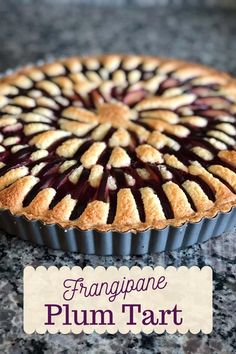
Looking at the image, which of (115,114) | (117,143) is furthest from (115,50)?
(117,143)

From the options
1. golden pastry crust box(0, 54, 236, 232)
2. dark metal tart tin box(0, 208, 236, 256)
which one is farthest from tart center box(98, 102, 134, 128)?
dark metal tart tin box(0, 208, 236, 256)

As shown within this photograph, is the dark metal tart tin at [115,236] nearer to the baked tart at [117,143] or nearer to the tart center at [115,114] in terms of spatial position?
the baked tart at [117,143]

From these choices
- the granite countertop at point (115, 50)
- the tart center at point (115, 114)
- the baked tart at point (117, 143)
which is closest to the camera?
the granite countertop at point (115, 50)

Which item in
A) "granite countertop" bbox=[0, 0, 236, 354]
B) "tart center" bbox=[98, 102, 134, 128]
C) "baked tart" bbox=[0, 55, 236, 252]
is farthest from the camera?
"tart center" bbox=[98, 102, 134, 128]

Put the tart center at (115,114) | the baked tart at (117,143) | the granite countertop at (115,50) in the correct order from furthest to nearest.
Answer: the tart center at (115,114) → the baked tart at (117,143) → the granite countertop at (115,50)

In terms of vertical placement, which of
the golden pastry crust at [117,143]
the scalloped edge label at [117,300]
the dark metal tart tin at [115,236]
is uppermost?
the golden pastry crust at [117,143]

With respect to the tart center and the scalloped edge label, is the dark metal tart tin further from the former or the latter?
the tart center

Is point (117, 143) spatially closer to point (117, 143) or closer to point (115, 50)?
point (117, 143)

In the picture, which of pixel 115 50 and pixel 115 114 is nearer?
pixel 115 114

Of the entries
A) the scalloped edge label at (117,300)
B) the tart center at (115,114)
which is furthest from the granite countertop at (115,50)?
the tart center at (115,114)
